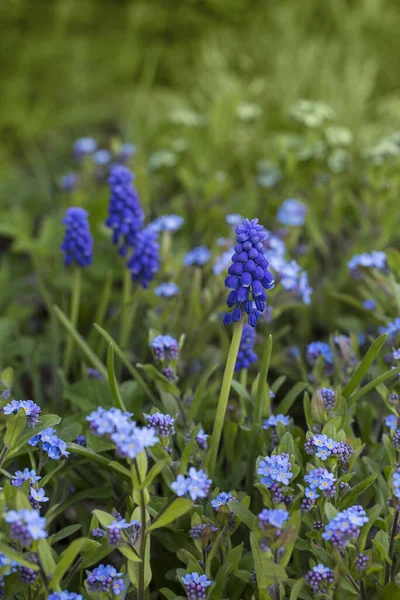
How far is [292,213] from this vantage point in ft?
12.4

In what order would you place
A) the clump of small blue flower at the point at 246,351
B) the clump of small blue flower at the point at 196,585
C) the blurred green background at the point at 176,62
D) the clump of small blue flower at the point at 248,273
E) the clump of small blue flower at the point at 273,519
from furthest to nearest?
the blurred green background at the point at 176,62 < the clump of small blue flower at the point at 246,351 < the clump of small blue flower at the point at 248,273 < the clump of small blue flower at the point at 196,585 < the clump of small blue flower at the point at 273,519

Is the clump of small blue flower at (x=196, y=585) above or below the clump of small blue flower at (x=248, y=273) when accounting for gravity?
below

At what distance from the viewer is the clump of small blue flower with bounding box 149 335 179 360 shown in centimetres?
253

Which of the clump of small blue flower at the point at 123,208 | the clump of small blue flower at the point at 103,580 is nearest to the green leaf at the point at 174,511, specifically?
the clump of small blue flower at the point at 103,580

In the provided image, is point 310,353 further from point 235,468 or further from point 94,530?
point 94,530

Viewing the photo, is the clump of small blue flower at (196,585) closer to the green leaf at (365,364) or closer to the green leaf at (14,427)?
the green leaf at (14,427)

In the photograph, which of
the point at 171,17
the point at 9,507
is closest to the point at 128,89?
the point at 171,17

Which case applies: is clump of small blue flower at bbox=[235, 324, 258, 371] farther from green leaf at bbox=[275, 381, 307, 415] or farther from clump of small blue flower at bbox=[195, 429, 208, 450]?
clump of small blue flower at bbox=[195, 429, 208, 450]

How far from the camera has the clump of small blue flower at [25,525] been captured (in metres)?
1.77

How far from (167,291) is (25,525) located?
1.62 meters

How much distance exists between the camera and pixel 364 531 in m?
2.03

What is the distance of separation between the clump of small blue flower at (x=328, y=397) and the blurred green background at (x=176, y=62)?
3.38 meters

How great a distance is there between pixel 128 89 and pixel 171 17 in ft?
2.85

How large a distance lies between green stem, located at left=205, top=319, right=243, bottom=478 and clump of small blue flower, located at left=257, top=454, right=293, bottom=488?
0.27m
